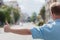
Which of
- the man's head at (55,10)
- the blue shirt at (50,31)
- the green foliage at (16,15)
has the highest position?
the man's head at (55,10)

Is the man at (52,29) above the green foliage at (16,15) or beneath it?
above

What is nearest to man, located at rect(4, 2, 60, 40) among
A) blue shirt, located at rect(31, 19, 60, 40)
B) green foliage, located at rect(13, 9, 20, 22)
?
blue shirt, located at rect(31, 19, 60, 40)

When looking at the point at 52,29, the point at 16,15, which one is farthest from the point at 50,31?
the point at 16,15

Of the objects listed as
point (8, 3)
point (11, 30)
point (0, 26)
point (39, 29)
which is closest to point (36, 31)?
point (39, 29)

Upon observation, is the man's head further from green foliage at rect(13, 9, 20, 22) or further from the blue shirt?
green foliage at rect(13, 9, 20, 22)

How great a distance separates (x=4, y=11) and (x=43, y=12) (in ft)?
8.31

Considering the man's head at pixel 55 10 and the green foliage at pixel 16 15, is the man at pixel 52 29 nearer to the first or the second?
the man's head at pixel 55 10

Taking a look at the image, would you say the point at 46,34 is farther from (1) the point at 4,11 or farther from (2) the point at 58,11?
(1) the point at 4,11

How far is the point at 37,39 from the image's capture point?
979 millimetres

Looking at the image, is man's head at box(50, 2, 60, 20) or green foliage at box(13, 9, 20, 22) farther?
green foliage at box(13, 9, 20, 22)

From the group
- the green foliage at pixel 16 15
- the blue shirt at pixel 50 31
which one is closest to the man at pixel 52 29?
the blue shirt at pixel 50 31

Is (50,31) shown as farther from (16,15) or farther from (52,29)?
(16,15)

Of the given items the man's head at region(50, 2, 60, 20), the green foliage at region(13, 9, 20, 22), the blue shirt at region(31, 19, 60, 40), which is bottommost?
the green foliage at region(13, 9, 20, 22)

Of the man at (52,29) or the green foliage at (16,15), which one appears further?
the green foliage at (16,15)
